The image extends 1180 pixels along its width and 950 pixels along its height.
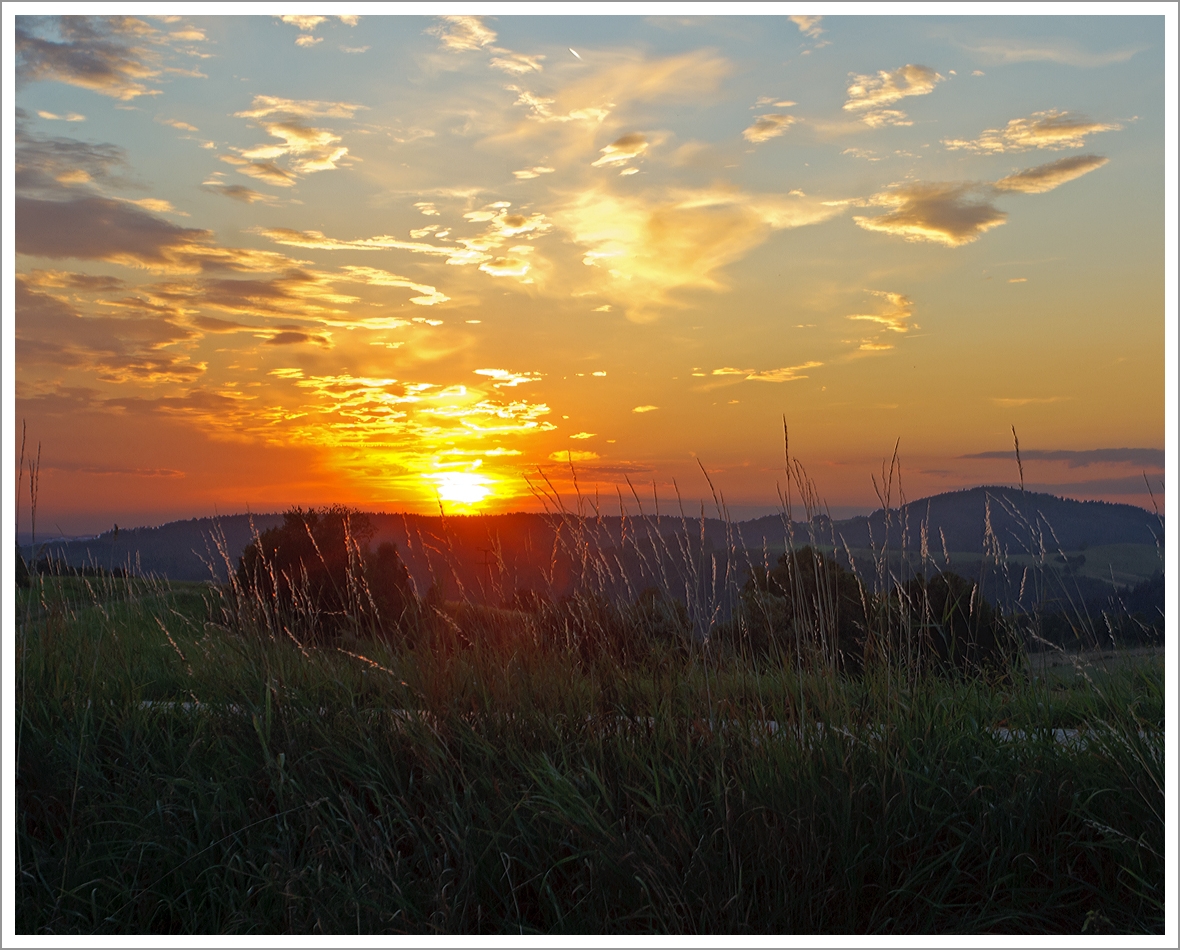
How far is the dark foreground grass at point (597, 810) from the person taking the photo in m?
2.55

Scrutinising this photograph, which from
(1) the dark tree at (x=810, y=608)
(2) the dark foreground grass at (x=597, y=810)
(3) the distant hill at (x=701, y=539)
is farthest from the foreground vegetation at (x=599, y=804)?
(3) the distant hill at (x=701, y=539)

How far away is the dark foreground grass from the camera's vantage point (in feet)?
8.36

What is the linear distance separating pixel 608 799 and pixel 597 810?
0.12m

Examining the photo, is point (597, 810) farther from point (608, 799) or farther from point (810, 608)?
point (810, 608)

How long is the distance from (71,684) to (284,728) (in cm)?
153

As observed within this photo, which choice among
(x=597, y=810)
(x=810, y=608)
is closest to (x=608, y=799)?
(x=597, y=810)

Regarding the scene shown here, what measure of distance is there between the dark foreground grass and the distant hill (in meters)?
0.52

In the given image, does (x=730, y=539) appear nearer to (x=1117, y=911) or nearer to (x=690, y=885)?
(x=690, y=885)

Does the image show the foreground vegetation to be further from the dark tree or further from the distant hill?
the distant hill

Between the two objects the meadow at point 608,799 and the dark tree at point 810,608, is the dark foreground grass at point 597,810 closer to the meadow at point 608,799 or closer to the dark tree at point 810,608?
the meadow at point 608,799

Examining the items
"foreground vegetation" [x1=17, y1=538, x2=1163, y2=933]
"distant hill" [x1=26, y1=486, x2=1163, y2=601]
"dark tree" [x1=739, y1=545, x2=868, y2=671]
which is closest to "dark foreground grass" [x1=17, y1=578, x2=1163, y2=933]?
"foreground vegetation" [x1=17, y1=538, x2=1163, y2=933]

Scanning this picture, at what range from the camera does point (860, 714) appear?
3.14 metres

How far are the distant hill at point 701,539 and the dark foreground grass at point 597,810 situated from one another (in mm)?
522

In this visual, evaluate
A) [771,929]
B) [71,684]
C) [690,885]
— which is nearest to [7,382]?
[71,684]
